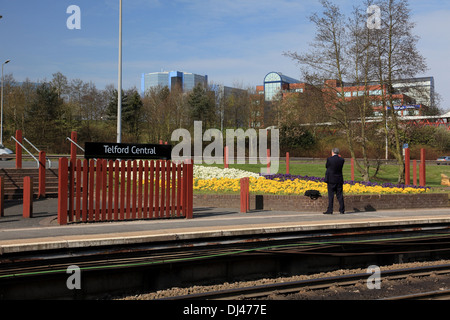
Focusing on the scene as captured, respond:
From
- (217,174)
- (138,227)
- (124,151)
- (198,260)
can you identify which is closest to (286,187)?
(217,174)

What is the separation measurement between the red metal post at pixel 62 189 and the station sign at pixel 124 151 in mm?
1073

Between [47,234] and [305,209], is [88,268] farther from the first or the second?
[305,209]

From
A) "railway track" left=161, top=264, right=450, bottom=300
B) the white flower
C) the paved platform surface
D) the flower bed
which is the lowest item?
"railway track" left=161, top=264, right=450, bottom=300

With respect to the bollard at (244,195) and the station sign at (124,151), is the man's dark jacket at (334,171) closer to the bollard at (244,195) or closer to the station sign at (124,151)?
the bollard at (244,195)

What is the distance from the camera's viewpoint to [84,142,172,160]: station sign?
1088 cm

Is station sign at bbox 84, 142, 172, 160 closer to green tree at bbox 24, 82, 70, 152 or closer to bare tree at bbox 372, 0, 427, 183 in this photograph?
bare tree at bbox 372, 0, 427, 183

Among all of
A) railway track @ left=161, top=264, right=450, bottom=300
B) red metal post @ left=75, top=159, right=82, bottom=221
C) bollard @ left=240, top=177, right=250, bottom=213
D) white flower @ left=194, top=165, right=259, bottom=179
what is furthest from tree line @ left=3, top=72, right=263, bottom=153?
railway track @ left=161, top=264, right=450, bottom=300

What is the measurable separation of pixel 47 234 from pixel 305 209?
811 centimetres

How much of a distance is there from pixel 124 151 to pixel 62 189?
6.18ft

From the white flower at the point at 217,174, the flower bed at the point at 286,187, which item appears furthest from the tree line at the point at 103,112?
the flower bed at the point at 286,187

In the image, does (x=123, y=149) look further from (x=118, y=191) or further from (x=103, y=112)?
(x=103, y=112)

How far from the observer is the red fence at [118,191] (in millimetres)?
10008

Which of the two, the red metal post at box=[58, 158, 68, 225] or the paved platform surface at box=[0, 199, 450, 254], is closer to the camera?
the paved platform surface at box=[0, 199, 450, 254]
